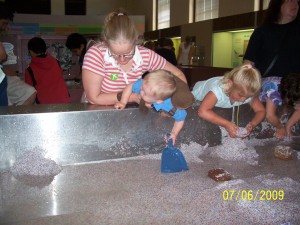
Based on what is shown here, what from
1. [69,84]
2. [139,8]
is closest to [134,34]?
[69,84]

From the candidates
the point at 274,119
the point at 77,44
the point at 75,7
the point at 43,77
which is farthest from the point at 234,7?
the point at 75,7

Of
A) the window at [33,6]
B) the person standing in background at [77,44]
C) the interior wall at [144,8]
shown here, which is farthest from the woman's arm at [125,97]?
the window at [33,6]

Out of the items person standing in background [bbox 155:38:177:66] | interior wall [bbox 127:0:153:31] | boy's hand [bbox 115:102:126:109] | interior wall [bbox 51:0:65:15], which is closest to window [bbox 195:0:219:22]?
interior wall [bbox 127:0:153:31]

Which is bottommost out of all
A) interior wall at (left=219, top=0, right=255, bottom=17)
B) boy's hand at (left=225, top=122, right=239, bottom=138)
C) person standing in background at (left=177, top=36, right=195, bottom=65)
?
boy's hand at (left=225, top=122, right=239, bottom=138)

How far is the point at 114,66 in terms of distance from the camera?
1628 mm

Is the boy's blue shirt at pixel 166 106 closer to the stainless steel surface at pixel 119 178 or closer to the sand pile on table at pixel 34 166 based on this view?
the stainless steel surface at pixel 119 178

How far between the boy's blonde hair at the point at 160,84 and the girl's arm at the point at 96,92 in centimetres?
17

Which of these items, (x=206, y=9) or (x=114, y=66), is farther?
(x=206, y=9)

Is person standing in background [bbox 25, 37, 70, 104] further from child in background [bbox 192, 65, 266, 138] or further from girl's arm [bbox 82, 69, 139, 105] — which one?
child in background [bbox 192, 65, 266, 138]

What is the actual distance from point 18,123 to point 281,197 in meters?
1.17

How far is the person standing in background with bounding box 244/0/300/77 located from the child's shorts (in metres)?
0.13

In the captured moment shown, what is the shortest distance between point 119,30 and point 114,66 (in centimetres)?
24

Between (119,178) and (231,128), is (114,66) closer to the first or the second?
(119,178)

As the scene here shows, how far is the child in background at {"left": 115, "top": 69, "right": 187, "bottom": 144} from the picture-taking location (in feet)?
4.96
